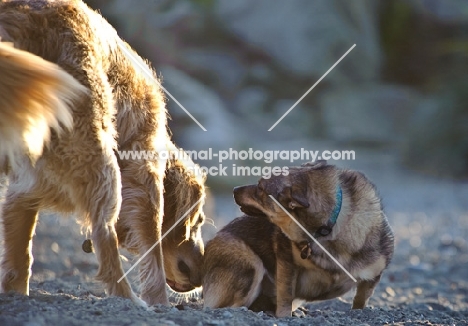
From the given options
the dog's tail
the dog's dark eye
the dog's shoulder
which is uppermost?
the dog's tail

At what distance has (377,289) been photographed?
732 centimetres

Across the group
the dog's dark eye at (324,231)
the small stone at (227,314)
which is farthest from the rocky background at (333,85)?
the small stone at (227,314)

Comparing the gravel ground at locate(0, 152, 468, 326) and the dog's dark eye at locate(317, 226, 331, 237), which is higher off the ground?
the dog's dark eye at locate(317, 226, 331, 237)

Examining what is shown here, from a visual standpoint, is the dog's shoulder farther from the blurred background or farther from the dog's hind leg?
the blurred background

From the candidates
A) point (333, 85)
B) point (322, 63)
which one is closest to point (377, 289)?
point (322, 63)

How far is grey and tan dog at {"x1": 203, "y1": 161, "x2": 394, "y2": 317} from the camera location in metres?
5.45

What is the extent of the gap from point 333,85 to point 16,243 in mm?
15081

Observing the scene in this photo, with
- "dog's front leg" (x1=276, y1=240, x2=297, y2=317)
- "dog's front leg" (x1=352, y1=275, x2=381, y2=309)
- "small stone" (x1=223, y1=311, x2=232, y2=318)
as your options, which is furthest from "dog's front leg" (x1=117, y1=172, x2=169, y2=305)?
"dog's front leg" (x1=352, y1=275, x2=381, y2=309)

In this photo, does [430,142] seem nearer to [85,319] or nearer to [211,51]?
[211,51]

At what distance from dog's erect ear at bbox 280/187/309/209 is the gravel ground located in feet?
2.56

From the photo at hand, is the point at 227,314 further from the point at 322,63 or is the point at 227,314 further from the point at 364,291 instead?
the point at 322,63

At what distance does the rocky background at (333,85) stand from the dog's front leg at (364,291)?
4453 mm

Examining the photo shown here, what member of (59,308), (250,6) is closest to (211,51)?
(250,6)

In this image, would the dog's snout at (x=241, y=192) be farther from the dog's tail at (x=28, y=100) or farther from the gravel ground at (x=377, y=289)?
the dog's tail at (x=28, y=100)
